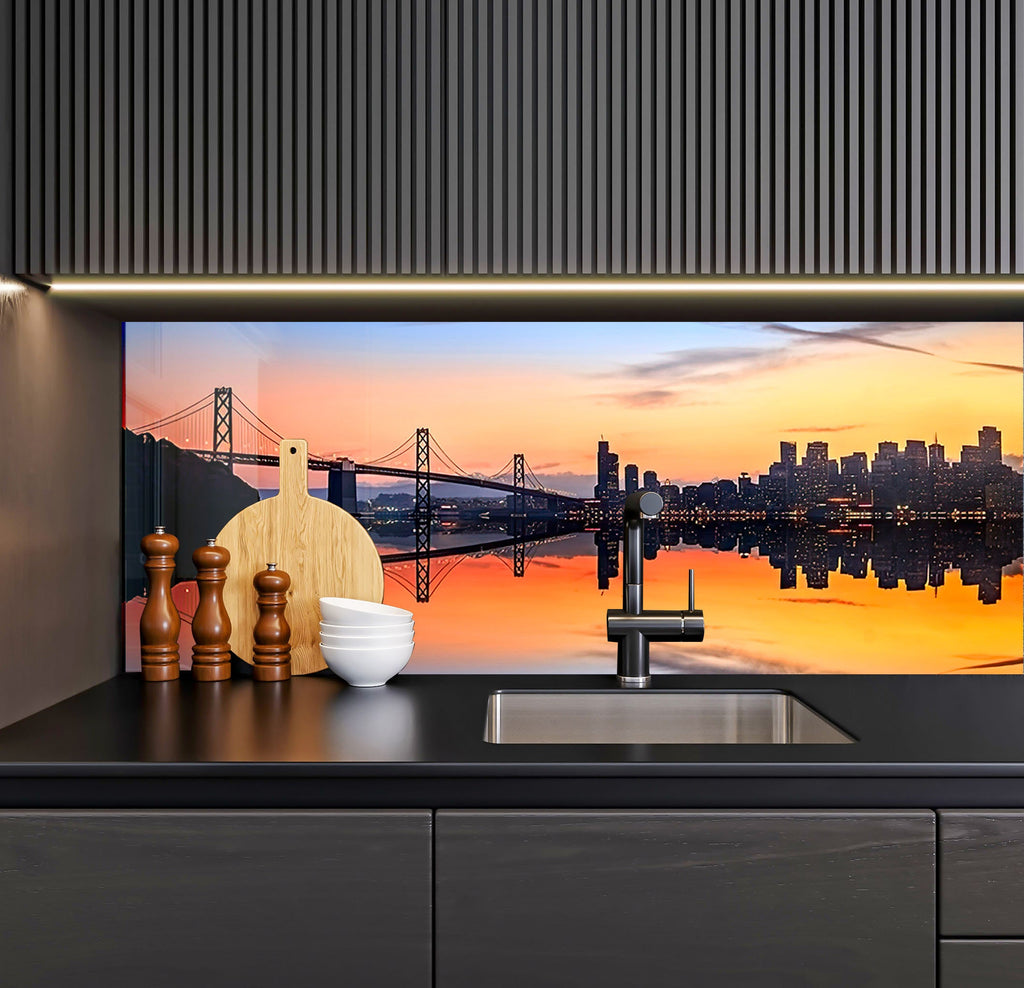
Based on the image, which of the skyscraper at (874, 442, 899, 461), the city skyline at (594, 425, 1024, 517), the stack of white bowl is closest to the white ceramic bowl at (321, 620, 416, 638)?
the stack of white bowl

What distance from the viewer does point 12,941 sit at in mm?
1116

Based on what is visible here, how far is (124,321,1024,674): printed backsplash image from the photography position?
6.06 ft

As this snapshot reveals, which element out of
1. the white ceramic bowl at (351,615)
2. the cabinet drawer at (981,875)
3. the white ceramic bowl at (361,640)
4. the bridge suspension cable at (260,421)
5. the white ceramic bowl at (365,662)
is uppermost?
the bridge suspension cable at (260,421)

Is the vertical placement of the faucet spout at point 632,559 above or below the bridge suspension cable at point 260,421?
below

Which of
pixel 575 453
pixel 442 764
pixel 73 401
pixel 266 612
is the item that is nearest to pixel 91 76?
pixel 73 401

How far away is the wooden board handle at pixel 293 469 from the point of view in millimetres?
1796

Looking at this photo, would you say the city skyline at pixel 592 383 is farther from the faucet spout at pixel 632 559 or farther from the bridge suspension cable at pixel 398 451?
the faucet spout at pixel 632 559

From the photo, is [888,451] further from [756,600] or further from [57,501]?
[57,501]

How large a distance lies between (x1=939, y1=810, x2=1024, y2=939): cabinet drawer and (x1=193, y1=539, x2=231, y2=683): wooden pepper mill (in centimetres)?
130

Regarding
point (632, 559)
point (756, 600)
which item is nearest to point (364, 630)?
point (632, 559)

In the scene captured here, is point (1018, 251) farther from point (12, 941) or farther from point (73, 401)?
point (12, 941)

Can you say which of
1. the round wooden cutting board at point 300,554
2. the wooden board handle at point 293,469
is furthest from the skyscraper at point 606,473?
the wooden board handle at point 293,469

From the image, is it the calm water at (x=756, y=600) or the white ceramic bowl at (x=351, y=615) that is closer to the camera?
the white ceramic bowl at (x=351, y=615)

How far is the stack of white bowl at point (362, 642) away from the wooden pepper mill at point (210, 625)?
220mm
